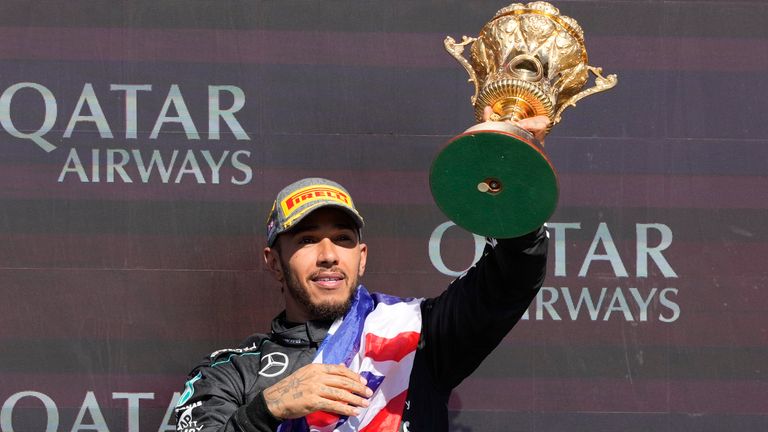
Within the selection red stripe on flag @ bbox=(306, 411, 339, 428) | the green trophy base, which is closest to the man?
red stripe on flag @ bbox=(306, 411, 339, 428)

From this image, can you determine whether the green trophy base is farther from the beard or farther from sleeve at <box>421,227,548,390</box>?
the beard

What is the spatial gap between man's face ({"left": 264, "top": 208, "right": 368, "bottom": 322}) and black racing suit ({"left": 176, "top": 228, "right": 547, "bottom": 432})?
0.06m

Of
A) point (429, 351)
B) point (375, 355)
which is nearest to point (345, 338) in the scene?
point (375, 355)

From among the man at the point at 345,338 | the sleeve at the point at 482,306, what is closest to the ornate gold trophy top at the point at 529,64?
the man at the point at 345,338

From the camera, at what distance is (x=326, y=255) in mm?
2863

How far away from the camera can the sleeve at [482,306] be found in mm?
2521

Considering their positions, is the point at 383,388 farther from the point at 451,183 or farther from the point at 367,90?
the point at 367,90

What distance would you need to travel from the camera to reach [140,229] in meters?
3.60

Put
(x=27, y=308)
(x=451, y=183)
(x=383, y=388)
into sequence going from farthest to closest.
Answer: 1. (x=27, y=308)
2. (x=383, y=388)
3. (x=451, y=183)

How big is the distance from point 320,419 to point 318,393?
9.8 inches

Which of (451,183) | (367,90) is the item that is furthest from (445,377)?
(367,90)

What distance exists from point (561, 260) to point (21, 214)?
5.16 ft

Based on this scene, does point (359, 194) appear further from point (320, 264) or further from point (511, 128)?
point (511, 128)

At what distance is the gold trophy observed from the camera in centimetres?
238
